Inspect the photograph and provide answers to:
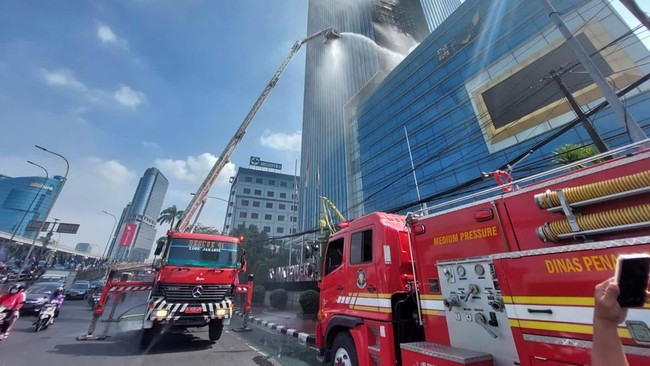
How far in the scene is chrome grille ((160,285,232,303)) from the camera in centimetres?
788

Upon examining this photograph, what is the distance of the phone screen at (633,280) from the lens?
3.30 ft

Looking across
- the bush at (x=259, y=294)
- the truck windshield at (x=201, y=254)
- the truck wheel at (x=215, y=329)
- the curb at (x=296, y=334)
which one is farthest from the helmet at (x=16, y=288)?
the bush at (x=259, y=294)

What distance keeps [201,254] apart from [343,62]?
62512 millimetres

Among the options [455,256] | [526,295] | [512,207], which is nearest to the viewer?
[526,295]

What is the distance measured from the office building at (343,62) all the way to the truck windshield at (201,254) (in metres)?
40.8

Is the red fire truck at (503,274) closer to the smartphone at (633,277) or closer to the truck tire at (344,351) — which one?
the truck tire at (344,351)

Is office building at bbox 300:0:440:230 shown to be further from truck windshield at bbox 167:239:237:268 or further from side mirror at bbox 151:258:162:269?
side mirror at bbox 151:258:162:269

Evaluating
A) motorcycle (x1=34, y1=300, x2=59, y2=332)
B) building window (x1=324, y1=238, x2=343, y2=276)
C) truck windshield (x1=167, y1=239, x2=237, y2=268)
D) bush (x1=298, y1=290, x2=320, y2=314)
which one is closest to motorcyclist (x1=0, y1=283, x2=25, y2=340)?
motorcycle (x1=34, y1=300, x2=59, y2=332)

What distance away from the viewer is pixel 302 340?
929 cm

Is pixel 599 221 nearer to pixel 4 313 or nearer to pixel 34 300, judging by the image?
pixel 4 313

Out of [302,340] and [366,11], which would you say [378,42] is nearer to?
[366,11]

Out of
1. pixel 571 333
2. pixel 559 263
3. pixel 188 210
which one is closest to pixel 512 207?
pixel 559 263

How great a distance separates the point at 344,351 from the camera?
4730 mm

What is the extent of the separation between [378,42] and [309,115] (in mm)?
26060
